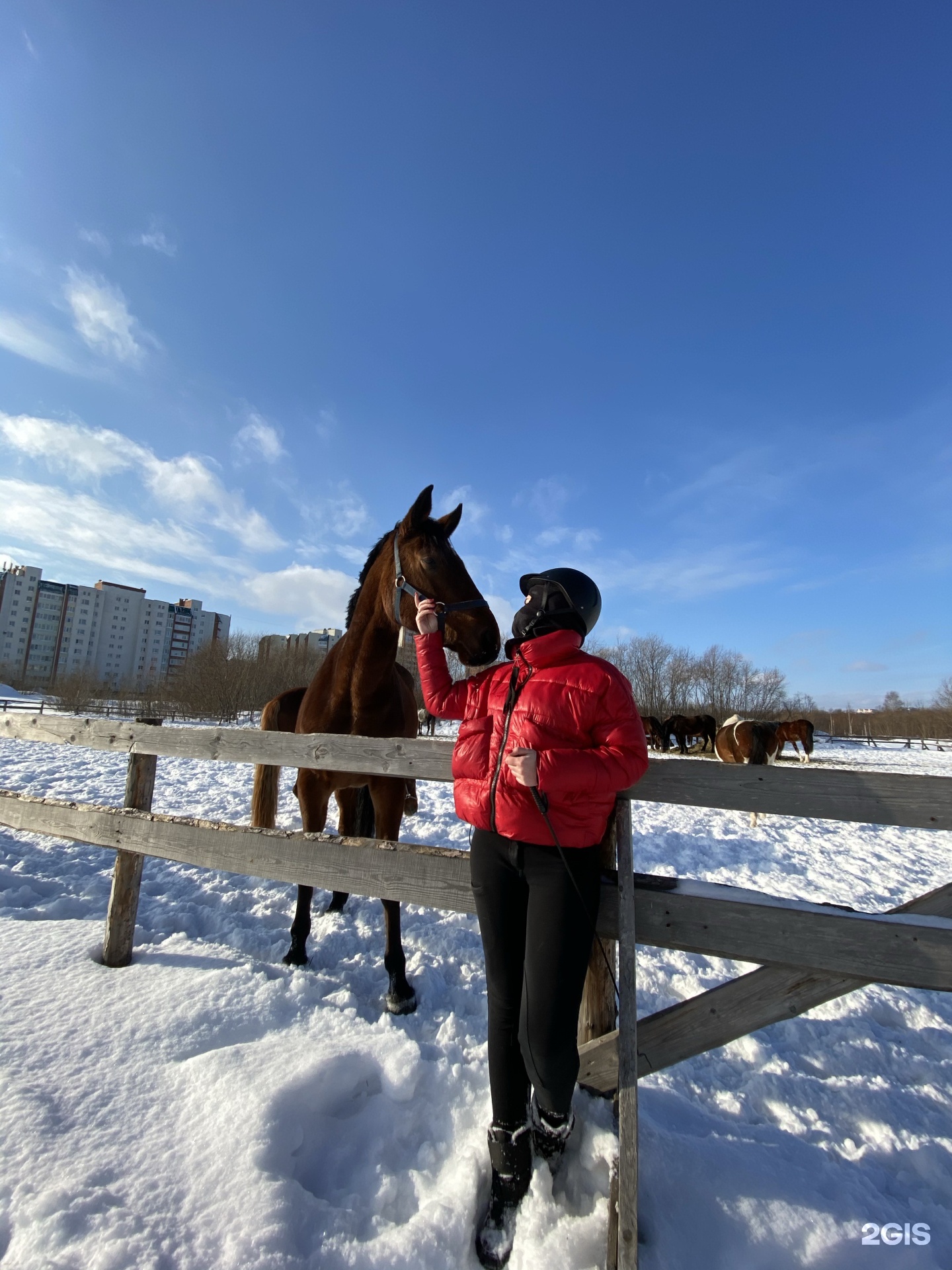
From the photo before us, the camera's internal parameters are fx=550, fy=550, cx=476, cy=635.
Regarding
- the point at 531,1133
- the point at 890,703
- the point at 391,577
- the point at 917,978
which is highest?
the point at 890,703

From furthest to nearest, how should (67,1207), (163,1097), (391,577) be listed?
(391,577) < (163,1097) < (67,1207)

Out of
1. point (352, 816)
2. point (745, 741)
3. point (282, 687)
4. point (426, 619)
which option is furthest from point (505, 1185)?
point (282, 687)

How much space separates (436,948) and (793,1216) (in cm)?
259

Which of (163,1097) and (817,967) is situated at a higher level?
(817,967)

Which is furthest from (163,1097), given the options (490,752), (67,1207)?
(490,752)

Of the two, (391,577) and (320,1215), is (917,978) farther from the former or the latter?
(391,577)

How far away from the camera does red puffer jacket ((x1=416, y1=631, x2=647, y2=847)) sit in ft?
6.05

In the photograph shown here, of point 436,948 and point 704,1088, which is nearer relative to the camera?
point 704,1088

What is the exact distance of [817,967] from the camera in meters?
1.96

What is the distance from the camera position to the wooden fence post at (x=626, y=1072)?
1630 mm

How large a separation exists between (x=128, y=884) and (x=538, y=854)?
2.81 m

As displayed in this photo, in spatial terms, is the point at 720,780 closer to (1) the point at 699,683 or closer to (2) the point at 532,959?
(2) the point at 532,959

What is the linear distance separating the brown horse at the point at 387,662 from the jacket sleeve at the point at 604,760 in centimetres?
100

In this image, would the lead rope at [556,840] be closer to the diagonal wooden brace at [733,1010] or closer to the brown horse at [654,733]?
the diagonal wooden brace at [733,1010]
